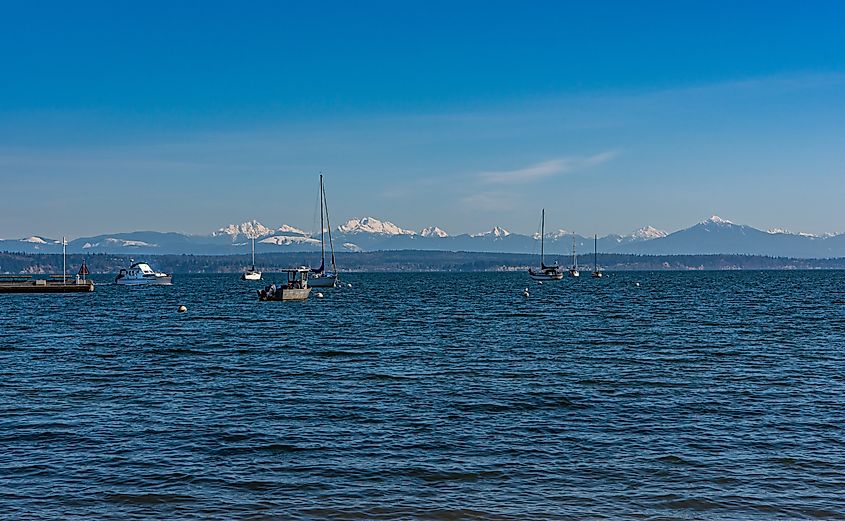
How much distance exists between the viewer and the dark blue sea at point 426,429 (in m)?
20.1

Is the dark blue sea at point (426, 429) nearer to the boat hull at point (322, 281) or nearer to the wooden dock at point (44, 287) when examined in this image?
the boat hull at point (322, 281)

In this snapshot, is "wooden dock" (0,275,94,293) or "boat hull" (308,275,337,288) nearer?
"boat hull" (308,275,337,288)

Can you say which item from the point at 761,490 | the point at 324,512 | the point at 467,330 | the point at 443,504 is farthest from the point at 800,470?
the point at 467,330

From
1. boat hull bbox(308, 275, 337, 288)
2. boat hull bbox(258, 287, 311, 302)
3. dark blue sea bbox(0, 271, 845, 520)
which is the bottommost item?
dark blue sea bbox(0, 271, 845, 520)

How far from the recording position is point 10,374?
40.7m

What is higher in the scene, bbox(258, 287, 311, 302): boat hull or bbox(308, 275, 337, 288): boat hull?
bbox(308, 275, 337, 288): boat hull

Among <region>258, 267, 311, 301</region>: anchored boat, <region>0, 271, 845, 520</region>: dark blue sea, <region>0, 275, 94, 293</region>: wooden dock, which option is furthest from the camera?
<region>0, 275, 94, 293</region>: wooden dock

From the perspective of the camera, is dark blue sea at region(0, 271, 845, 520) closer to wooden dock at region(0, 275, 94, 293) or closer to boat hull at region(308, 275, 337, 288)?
boat hull at region(308, 275, 337, 288)

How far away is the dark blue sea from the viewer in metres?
20.1

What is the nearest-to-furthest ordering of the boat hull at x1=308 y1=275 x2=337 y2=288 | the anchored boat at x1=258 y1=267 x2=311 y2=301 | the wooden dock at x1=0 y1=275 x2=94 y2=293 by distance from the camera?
the anchored boat at x1=258 y1=267 x2=311 y2=301 → the boat hull at x1=308 y1=275 x2=337 y2=288 → the wooden dock at x1=0 y1=275 x2=94 y2=293

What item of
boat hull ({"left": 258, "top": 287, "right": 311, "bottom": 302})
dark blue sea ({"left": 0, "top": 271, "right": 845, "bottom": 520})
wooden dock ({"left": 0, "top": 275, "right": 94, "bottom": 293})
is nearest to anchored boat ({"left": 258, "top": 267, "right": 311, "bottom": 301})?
boat hull ({"left": 258, "top": 287, "right": 311, "bottom": 302})

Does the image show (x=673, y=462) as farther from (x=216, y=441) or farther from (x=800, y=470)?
(x=216, y=441)

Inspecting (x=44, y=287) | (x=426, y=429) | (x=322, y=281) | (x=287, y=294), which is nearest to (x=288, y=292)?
(x=287, y=294)

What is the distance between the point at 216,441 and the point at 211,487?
4616 mm
